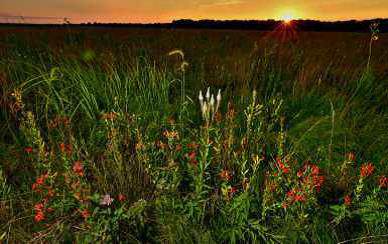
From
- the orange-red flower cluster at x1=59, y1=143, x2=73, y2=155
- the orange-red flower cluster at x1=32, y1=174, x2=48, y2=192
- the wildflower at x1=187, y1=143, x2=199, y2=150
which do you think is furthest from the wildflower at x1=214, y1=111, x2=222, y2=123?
the orange-red flower cluster at x1=32, y1=174, x2=48, y2=192

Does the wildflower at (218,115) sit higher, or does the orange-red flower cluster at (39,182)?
the wildflower at (218,115)

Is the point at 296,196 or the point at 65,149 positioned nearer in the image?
the point at 296,196

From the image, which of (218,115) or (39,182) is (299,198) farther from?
(39,182)

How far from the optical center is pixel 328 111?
3340 mm

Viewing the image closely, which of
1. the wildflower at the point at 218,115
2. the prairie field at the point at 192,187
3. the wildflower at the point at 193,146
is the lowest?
the prairie field at the point at 192,187

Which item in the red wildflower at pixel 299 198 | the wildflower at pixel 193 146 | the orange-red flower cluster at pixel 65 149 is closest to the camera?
the red wildflower at pixel 299 198

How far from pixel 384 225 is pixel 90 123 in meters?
2.13

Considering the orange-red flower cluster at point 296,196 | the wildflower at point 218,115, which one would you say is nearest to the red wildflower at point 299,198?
the orange-red flower cluster at point 296,196

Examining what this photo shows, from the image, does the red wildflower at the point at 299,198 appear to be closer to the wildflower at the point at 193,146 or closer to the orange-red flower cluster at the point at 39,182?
the wildflower at the point at 193,146

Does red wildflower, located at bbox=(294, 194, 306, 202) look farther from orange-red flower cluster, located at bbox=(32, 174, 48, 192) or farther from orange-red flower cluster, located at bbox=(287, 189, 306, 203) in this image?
orange-red flower cluster, located at bbox=(32, 174, 48, 192)

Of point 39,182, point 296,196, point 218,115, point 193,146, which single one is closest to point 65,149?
point 39,182

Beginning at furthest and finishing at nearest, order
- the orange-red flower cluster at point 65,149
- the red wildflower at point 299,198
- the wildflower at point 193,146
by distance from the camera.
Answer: the wildflower at point 193,146 → the orange-red flower cluster at point 65,149 → the red wildflower at point 299,198

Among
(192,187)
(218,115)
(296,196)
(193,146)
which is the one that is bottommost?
(192,187)

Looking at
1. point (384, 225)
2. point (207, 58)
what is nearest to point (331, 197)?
point (384, 225)
